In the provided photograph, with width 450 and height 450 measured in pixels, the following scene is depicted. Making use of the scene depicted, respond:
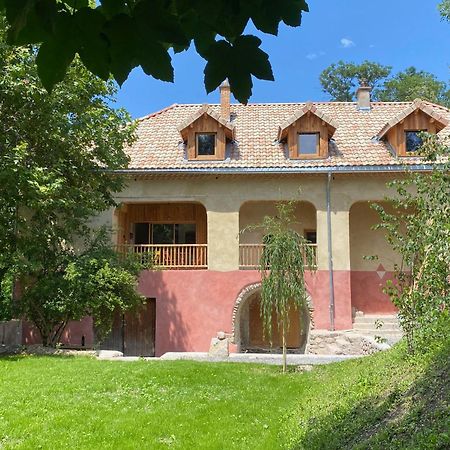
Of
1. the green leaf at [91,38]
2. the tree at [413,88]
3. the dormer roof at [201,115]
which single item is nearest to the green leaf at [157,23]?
the green leaf at [91,38]

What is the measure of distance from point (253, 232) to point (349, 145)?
15.6ft

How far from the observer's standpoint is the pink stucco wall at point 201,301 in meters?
17.2

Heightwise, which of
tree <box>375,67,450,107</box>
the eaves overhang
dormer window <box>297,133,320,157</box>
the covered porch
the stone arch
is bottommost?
the stone arch

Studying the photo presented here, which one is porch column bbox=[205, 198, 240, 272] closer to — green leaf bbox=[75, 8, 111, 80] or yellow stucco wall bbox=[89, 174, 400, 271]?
yellow stucco wall bbox=[89, 174, 400, 271]

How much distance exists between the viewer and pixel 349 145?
62.4 ft

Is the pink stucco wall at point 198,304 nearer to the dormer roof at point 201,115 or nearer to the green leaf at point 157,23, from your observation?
the dormer roof at point 201,115

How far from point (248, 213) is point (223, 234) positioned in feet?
7.10

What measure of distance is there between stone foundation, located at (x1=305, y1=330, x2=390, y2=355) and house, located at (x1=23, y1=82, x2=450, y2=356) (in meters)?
0.41

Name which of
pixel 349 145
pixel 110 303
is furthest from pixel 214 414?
pixel 349 145

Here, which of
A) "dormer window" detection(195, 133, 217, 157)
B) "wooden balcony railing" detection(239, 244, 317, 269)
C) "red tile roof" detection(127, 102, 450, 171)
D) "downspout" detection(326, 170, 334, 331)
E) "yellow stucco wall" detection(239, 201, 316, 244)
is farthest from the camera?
"yellow stucco wall" detection(239, 201, 316, 244)

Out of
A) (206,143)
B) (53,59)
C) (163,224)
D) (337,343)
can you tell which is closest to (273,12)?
(53,59)

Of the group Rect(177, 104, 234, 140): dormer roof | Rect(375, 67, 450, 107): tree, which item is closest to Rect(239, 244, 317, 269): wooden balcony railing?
Rect(177, 104, 234, 140): dormer roof

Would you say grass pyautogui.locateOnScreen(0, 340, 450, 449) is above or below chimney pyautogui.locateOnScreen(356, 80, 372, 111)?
below

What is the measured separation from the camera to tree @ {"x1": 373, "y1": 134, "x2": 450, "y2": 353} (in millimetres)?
6977
